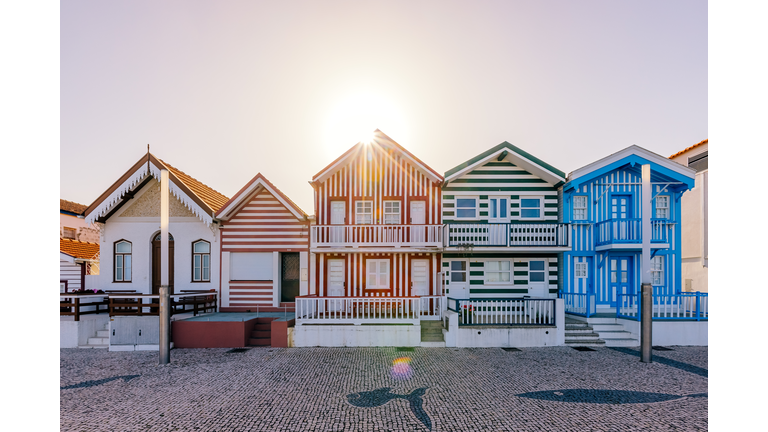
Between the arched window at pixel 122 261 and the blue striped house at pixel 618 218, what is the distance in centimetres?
1973

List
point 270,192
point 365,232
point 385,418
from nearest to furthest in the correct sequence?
point 385,418, point 365,232, point 270,192

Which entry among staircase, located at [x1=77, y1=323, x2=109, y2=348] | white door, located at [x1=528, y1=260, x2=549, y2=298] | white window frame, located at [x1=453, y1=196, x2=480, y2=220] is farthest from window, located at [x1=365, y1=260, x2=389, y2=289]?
staircase, located at [x1=77, y1=323, x2=109, y2=348]

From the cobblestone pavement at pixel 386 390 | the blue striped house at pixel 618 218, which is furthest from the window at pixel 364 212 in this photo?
the blue striped house at pixel 618 218

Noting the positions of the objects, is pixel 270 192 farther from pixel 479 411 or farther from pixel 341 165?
pixel 479 411

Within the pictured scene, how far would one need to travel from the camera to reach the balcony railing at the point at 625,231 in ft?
52.5

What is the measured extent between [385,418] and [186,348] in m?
9.28

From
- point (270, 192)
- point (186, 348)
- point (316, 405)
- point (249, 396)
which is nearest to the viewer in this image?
point (316, 405)

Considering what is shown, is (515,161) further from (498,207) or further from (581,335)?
(581,335)

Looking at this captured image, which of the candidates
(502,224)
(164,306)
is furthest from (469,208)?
(164,306)

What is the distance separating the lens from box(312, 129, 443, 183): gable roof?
54.5ft

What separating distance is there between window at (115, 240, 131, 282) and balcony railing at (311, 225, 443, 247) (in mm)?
8833

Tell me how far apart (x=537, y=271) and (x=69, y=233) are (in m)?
30.6

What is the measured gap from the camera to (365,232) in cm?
1577

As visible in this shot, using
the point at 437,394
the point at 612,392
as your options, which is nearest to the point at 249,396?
the point at 437,394
